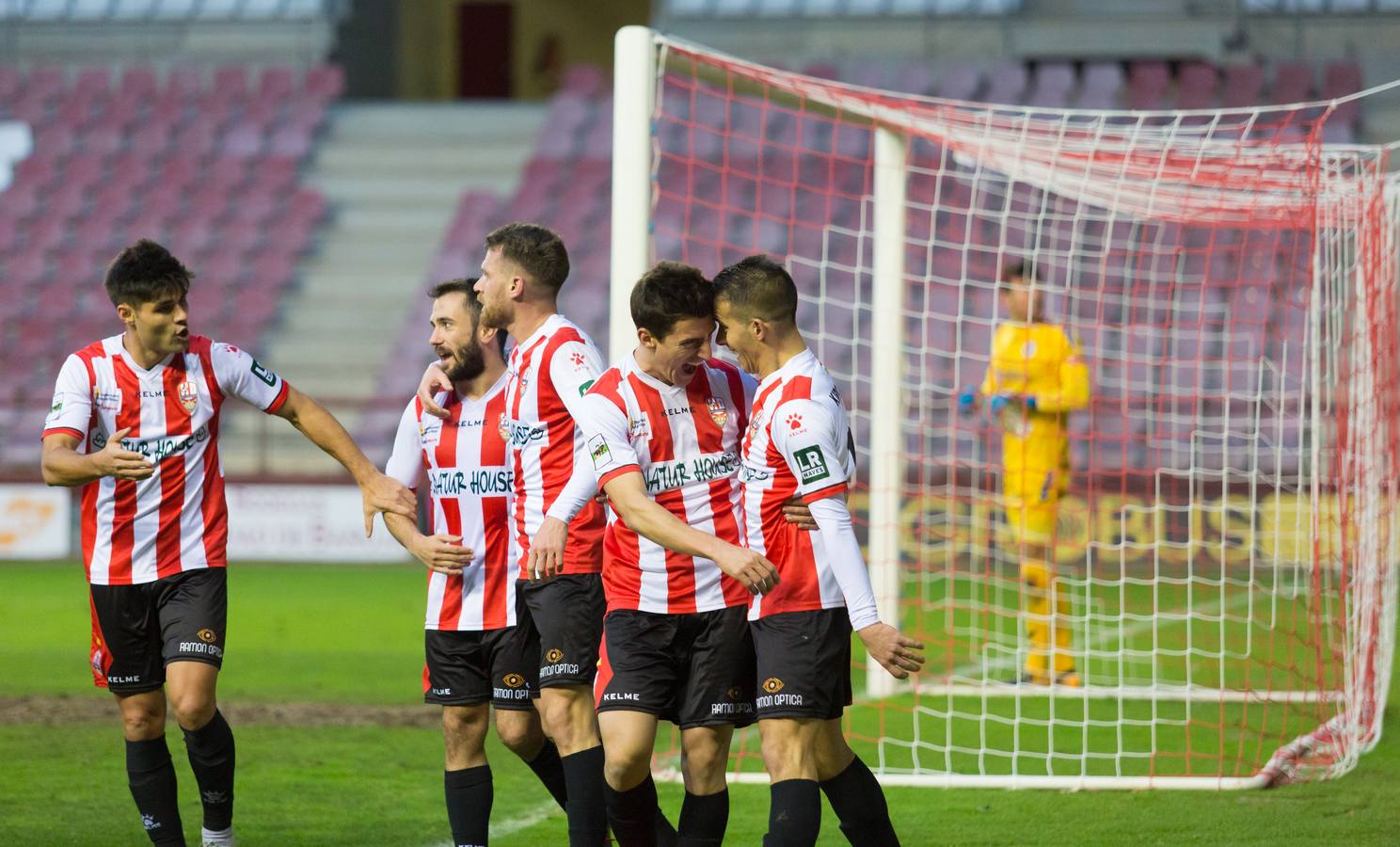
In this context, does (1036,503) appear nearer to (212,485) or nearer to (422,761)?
(422,761)

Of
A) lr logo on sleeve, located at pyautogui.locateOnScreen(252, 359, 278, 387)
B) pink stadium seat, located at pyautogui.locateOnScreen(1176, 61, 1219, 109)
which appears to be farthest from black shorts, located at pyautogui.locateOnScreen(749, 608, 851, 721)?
pink stadium seat, located at pyautogui.locateOnScreen(1176, 61, 1219, 109)

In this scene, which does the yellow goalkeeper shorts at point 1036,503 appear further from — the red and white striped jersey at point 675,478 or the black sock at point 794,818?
the black sock at point 794,818

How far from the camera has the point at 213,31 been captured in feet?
77.6

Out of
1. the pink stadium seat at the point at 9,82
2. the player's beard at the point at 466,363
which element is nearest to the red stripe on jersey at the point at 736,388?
the player's beard at the point at 466,363

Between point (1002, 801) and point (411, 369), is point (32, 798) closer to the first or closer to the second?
point (1002, 801)

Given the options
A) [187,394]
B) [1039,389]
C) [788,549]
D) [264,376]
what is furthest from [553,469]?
[1039,389]

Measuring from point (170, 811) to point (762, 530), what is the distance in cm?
204


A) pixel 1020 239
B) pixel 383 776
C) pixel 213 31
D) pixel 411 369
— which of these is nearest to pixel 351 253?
pixel 411 369

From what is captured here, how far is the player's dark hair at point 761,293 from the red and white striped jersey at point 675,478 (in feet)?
1.00

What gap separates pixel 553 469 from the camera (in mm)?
4816

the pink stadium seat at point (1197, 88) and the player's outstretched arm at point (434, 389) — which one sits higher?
the pink stadium seat at point (1197, 88)

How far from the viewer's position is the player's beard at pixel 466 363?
4.96 meters

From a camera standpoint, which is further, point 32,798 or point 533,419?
point 32,798

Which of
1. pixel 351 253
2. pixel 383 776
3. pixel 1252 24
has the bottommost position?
pixel 383 776
